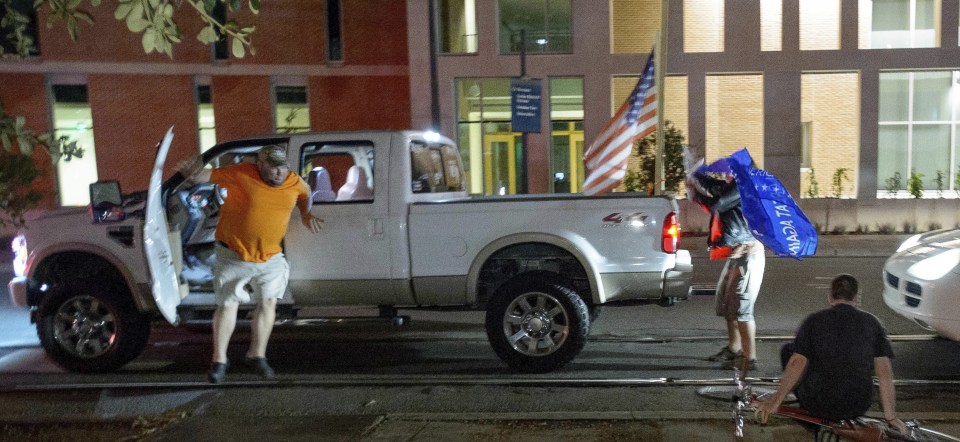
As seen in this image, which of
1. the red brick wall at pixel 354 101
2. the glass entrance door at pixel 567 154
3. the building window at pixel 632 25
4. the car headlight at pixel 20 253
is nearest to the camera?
the car headlight at pixel 20 253

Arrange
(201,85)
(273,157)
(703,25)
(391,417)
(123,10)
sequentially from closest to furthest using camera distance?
1. (123,10)
2. (391,417)
3. (273,157)
4. (703,25)
5. (201,85)

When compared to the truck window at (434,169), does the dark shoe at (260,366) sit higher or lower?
lower

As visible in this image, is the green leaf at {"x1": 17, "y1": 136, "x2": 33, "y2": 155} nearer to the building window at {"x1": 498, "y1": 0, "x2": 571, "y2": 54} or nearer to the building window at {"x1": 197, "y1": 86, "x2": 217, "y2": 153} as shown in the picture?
the building window at {"x1": 498, "y1": 0, "x2": 571, "y2": 54}

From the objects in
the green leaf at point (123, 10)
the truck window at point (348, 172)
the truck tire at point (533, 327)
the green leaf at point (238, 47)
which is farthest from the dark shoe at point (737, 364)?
the green leaf at point (123, 10)

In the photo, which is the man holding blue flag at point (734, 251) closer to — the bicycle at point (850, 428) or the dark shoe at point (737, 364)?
the dark shoe at point (737, 364)

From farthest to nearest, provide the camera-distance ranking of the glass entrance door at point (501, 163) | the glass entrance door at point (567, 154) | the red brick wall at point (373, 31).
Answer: the red brick wall at point (373, 31)
the glass entrance door at point (501, 163)
the glass entrance door at point (567, 154)

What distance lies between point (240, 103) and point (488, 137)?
6600mm

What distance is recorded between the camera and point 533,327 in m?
6.54

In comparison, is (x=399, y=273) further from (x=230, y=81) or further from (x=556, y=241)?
(x=230, y=81)

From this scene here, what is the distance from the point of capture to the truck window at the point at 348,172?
6.87 meters

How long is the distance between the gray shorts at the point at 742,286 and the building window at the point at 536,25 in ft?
44.1

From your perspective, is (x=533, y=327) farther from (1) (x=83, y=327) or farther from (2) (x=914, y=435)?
(1) (x=83, y=327)

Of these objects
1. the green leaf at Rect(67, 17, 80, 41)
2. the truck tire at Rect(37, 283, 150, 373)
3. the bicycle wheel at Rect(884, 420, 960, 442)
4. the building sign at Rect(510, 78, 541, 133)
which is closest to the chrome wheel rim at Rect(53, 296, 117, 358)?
the truck tire at Rect(37, 283, 150, 373)

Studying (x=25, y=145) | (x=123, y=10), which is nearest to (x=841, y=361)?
(x=123, y=10)
